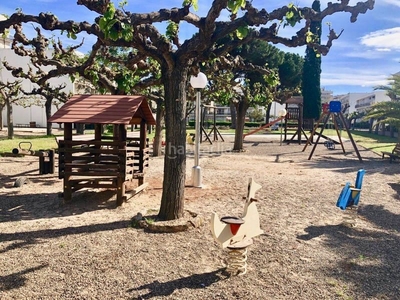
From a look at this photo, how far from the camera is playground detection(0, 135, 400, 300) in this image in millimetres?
3590

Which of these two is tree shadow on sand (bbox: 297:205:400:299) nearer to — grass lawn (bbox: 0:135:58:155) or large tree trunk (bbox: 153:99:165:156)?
large tree trunk (bbox: 153:99:165:156)

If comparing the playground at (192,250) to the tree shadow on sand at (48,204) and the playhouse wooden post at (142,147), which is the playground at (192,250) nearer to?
the tree shadow on sand at (48,204)

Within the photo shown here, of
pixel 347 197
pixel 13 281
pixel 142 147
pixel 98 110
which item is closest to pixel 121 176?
pixel 98 110

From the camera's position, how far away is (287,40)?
585 centimetres

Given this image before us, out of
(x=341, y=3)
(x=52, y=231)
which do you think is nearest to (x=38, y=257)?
(x=52, y=231)

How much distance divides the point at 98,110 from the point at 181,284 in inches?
171

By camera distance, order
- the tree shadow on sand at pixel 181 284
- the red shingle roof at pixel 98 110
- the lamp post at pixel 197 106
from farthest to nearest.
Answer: the lamp post at pixel 197 106, the red shingle roof at pixel 98 110, the tree shadow on sand at pixel 181 284

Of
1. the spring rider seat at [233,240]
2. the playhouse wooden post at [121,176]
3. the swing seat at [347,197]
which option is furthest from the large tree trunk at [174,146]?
the swing seat at [347,197]

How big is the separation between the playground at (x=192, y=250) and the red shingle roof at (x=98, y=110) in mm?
1676

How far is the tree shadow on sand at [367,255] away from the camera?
3756 millimetres

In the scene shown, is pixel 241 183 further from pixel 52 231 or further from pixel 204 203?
pixel 52 231

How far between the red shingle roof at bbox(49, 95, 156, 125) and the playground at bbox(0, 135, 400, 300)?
5.50ft

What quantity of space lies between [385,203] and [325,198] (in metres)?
1.21

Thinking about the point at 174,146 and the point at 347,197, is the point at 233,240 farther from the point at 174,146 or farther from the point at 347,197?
the point at 347,197
